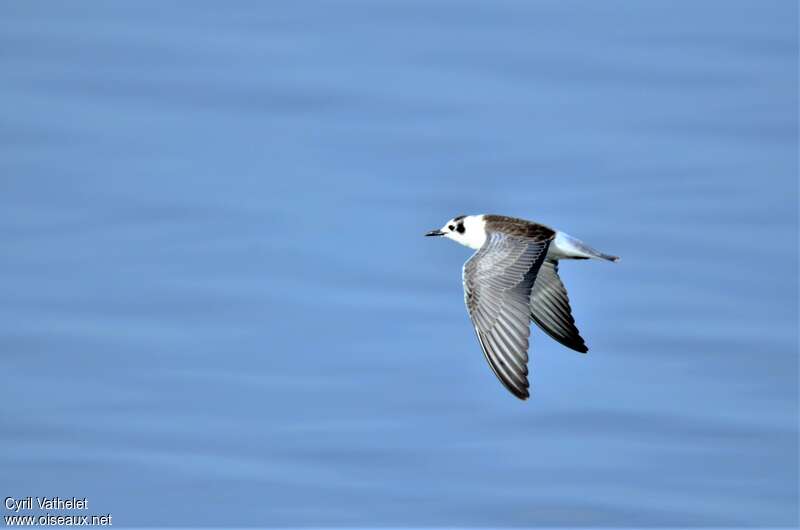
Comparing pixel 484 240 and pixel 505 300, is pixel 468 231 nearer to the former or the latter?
pixel 484 240

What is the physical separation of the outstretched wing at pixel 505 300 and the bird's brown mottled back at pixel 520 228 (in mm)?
92

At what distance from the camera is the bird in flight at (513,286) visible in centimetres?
1262

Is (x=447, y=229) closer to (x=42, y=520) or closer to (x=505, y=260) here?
(x=505, y=260)

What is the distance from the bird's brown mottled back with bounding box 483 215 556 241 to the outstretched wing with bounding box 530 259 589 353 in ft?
1.35

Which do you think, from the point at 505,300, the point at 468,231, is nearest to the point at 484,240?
Answer: the point at 468,231

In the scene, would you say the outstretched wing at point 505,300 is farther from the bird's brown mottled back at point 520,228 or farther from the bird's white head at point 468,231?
the bird's white head at point 468,231

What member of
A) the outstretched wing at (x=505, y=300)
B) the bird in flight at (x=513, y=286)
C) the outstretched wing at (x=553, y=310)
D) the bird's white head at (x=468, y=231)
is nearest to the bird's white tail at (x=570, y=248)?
the bird in flight at (x=513, y=286)

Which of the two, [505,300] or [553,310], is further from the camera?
[553,310]

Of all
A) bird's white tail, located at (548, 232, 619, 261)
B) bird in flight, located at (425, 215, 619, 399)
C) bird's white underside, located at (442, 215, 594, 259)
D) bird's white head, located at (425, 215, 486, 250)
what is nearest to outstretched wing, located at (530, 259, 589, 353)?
bird in flight, located at (425, 215, 619, 399)

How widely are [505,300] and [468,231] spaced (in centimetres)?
180

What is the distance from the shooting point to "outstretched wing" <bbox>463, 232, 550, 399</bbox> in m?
12.5

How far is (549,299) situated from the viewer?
46.6 feet

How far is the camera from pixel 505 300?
42.4ft

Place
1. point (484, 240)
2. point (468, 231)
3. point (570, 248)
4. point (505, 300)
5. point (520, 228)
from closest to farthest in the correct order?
point (505, 300)
point (570, 248)
point (520, 228)
point (484, 240)
point (468, 231)
